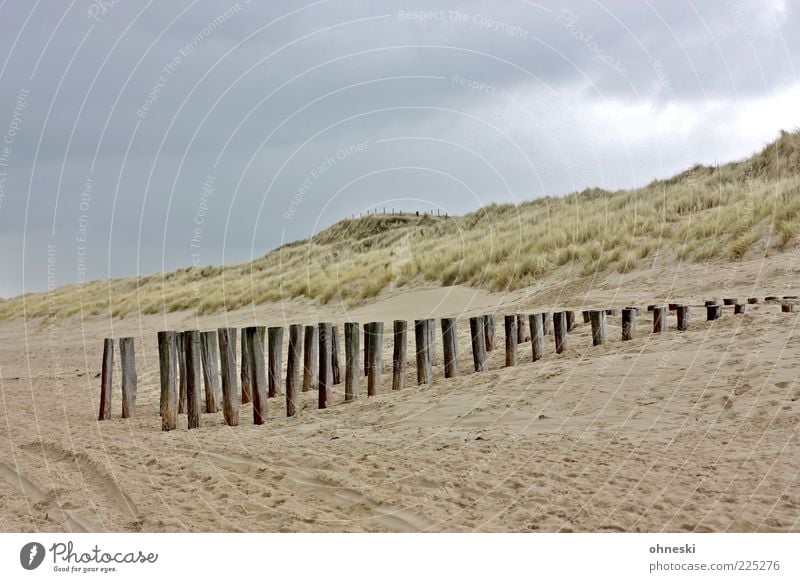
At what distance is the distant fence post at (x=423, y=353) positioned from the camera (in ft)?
34.9

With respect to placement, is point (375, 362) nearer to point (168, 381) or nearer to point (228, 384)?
point (228, 384)

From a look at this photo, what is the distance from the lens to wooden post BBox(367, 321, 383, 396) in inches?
413

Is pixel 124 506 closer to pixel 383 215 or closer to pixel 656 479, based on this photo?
pixel 656 479

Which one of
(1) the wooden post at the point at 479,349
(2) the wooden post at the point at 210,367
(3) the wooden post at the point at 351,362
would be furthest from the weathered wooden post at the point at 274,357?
(1) the wooden post at the point at 479,349

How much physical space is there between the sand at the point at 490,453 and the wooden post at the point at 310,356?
1.69ft

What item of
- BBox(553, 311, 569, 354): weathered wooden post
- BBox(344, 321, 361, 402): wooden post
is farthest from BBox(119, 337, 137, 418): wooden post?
BBox(553, 311, 569, 354): weathered wooden post

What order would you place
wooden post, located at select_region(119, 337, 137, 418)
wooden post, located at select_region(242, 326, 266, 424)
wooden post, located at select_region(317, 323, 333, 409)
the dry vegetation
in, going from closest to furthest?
wooden post, located at select_region(242, 326, 266, 424)
wooden post, located at select_region(317, 323, 333, 409)
wooden post, located at select_region(119, 337, 137, 418)
the dry vegetation

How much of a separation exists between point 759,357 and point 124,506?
20.5 ft

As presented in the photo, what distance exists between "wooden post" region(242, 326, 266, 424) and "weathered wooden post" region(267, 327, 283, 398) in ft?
1.70

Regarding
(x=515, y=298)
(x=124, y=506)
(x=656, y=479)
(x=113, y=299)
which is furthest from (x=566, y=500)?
(x=113, y=299)

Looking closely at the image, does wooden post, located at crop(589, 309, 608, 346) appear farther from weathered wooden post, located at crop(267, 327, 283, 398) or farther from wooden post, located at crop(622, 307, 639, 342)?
weathered wooden post, located at crop(267, 327, 283, 398)

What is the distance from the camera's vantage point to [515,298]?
56.2 ft

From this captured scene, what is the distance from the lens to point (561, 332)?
35.3 ft
